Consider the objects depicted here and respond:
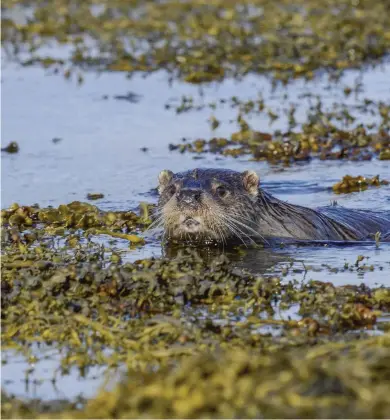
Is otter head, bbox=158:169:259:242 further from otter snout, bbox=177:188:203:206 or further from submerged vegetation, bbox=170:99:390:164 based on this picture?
submerged vegetation, bbox=170:99:390:164

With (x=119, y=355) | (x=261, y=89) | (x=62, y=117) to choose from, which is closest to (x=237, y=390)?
(x=119, y=355)

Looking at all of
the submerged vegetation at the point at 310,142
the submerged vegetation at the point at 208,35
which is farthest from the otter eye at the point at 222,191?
the submerged vegetation at the point at 208,35

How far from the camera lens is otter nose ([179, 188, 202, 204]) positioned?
7.64 metres

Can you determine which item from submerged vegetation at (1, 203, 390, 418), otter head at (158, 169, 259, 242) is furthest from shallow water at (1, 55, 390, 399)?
submerged vegetation at (1, 203, 390, 418)

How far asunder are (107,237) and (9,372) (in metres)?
3.12

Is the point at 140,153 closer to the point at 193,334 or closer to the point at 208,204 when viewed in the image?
the point at 208,204

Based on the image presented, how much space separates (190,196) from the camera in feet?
25.1

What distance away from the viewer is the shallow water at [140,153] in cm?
784

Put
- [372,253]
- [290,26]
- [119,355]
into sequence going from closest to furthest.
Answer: [119,355] → [372,253] → [290,26]

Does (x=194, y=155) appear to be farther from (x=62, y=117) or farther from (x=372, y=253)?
(x=372, y=253)

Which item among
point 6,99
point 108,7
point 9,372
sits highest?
point 108,7

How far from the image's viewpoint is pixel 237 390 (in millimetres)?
4180

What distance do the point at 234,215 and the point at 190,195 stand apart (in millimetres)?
453

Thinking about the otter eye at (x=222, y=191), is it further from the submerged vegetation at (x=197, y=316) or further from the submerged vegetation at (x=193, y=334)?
the submerged vegetation at (x=193, y=334)
